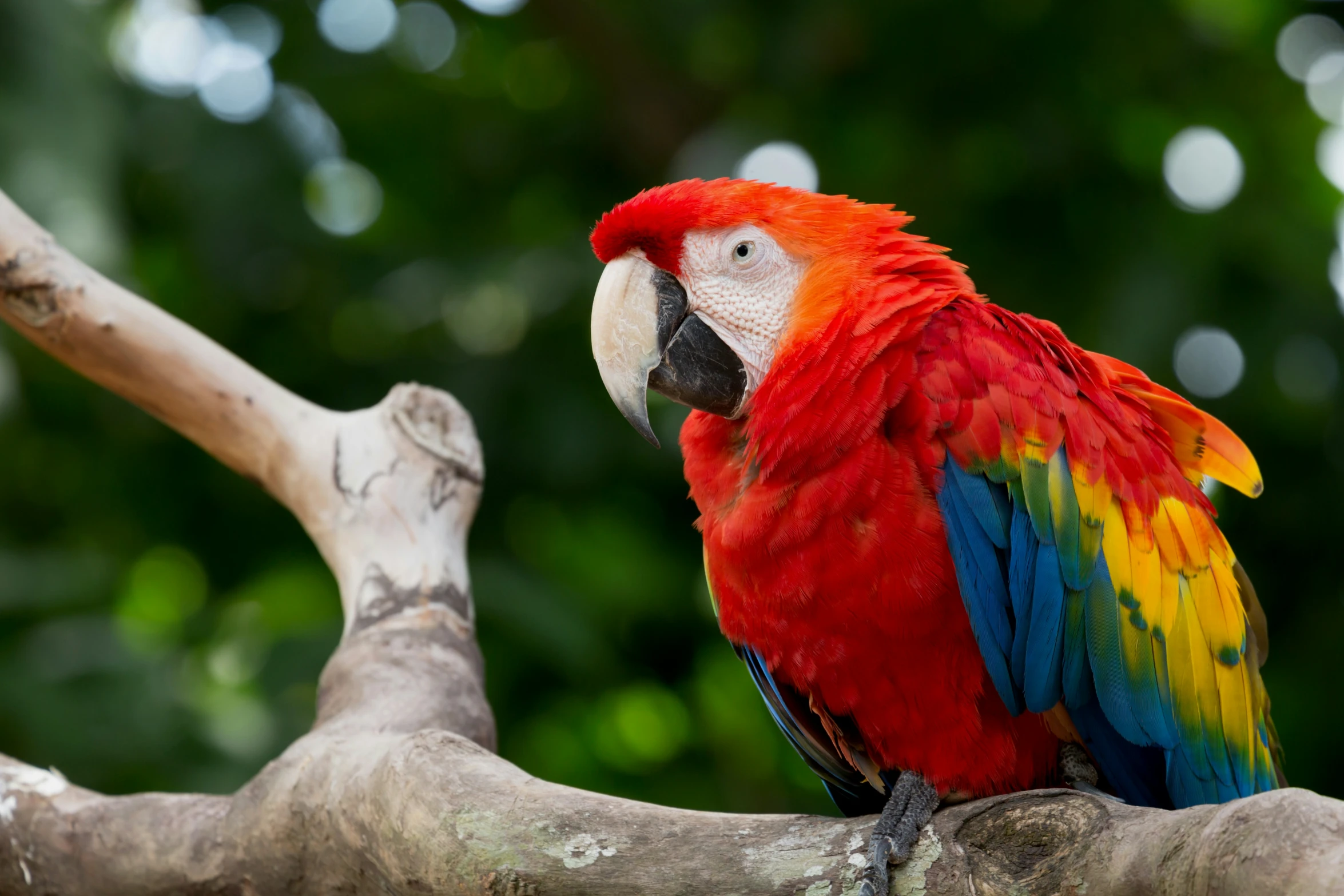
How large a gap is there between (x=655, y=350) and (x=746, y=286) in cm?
17

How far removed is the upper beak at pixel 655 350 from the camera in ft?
5.75

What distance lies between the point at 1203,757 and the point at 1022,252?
1.99 metres

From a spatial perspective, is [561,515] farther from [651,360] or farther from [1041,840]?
[1041,840]

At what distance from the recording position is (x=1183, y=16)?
3205 millimetres

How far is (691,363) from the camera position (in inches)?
69.2

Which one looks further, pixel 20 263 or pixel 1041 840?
pixel 20 263

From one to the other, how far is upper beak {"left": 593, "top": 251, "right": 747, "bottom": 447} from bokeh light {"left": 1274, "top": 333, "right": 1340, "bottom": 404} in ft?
6.37

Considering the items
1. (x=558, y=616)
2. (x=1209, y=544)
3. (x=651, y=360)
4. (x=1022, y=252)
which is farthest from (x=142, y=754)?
(x=1022, y=252)

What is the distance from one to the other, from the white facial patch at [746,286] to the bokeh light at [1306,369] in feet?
6.14

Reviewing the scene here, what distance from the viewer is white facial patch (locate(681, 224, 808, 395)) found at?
5.71 ft

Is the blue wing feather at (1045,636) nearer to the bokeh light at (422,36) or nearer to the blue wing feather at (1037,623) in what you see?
the blue wing feather at (1037,623)

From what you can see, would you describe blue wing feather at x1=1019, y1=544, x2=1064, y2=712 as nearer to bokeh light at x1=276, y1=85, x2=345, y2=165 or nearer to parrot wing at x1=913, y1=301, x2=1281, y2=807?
parrot wing at x1=913, y1=301, x2=1281, y2=807

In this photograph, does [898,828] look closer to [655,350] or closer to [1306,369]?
[655,350]

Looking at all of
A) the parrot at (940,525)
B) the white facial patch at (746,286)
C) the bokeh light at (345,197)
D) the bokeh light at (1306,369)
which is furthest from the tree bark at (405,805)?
the bokeh light at (1306,369)
